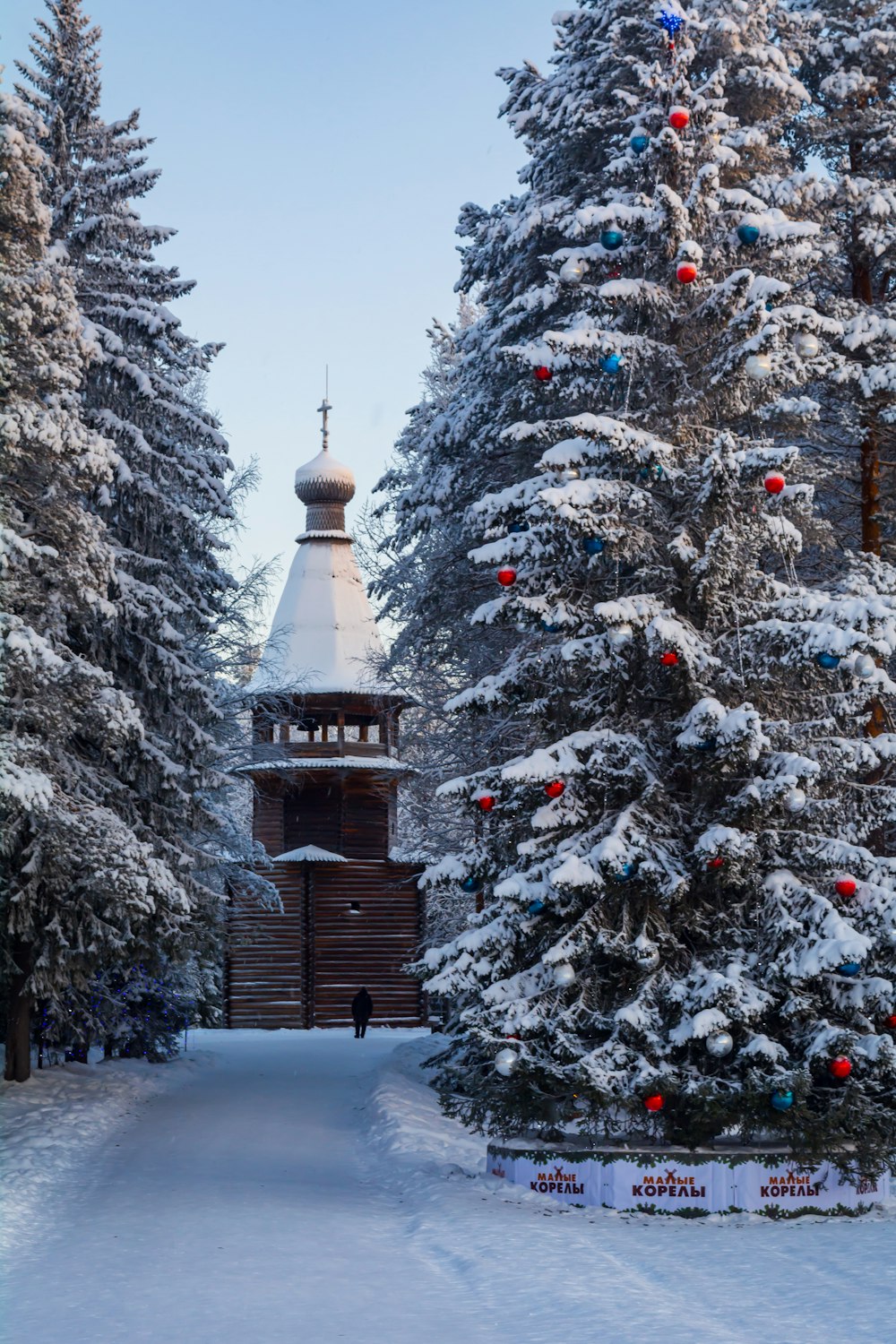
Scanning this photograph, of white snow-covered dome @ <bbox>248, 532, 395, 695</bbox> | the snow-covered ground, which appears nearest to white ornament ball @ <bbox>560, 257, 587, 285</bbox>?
the snow-covered ground

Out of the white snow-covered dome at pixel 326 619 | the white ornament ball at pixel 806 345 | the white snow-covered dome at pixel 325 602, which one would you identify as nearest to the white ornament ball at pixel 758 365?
the white ornament ball at pixel 806 345

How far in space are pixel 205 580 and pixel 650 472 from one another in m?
9.76

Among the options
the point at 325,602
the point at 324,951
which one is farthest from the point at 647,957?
the point at 325,602

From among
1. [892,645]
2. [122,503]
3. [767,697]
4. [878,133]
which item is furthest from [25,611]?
[878,133]

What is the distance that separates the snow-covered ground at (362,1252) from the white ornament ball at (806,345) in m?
7.20

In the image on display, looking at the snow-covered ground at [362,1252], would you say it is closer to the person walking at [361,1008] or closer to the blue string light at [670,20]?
the blue string light at [670,20]

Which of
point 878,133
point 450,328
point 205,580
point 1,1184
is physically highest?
point 450,328

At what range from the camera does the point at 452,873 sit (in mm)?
12648

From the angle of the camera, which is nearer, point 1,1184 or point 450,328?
point 1,1184

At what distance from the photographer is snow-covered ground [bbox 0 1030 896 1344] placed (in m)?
7.81

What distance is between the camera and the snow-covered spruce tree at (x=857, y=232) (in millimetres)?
15047

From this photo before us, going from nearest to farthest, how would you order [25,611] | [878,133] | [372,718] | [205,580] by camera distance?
[25,611] < [878,133] < [205,580] < [372,718]

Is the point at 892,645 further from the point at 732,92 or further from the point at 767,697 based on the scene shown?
the point at 732,92

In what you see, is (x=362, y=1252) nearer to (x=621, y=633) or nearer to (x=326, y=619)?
(x=621, y=633)
